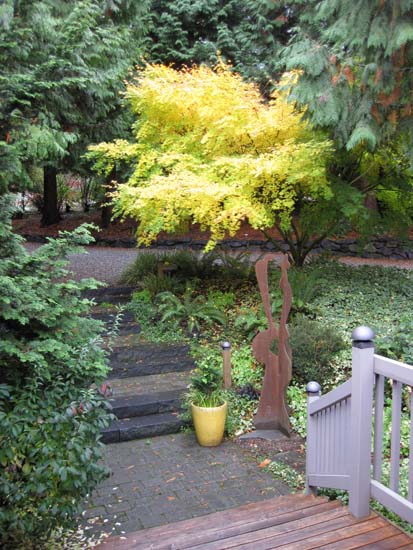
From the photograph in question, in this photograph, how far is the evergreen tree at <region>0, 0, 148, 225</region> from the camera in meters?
5.44

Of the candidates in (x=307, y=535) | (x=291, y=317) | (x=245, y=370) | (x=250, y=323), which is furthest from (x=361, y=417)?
(x=291, y=317)

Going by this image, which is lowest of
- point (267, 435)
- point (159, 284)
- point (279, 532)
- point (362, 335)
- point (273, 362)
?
point (267, 435)

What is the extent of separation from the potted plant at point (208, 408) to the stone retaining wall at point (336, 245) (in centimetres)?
754

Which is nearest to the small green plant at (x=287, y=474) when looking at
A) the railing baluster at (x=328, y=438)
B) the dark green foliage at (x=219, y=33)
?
the railing baluster at (x=328, y=438)

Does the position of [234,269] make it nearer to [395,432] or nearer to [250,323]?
[250,323]

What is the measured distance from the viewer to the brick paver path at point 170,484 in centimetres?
344

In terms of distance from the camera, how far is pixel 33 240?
47.5 feet

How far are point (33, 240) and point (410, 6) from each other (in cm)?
1179

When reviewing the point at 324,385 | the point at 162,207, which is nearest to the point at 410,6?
the point at 162,207

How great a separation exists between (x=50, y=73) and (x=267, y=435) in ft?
14.8

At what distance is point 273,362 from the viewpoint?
15.6 ft

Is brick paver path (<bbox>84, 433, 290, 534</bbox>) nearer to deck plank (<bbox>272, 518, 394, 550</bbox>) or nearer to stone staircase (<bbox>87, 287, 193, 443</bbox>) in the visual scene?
stone staircase (<bbox>87, 287, 193, 443</bbox>)

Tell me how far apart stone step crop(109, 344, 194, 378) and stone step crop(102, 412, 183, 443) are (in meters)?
0.90

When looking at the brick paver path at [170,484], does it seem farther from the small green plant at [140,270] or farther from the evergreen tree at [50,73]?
the small green plant at [140,270]
